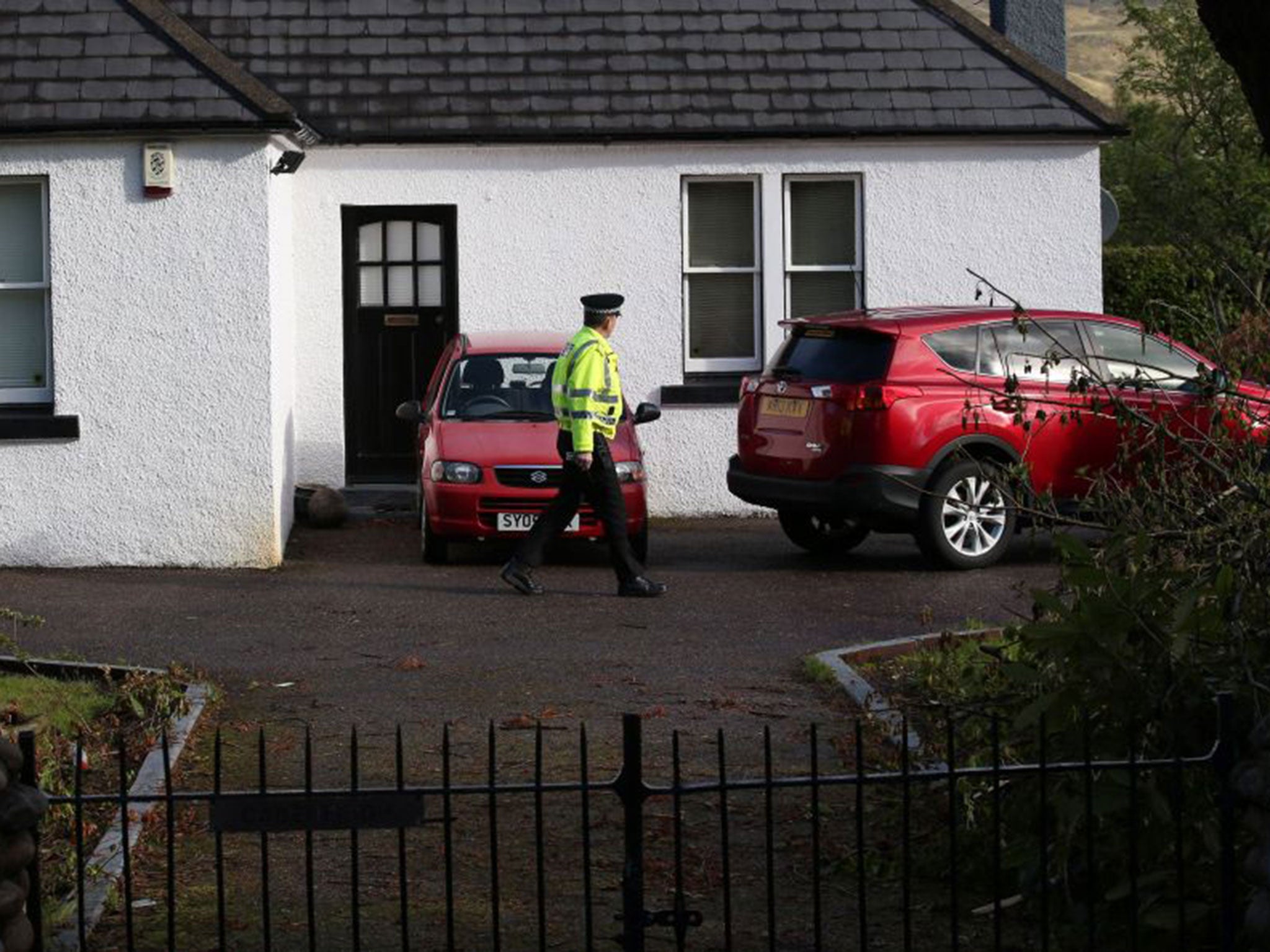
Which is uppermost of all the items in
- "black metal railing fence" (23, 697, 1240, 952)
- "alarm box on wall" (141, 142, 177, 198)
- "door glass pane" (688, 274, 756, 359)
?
"alarm box on wall" (141, 142, 177, 198)

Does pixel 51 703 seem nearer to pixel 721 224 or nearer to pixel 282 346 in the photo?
pixel 282 346

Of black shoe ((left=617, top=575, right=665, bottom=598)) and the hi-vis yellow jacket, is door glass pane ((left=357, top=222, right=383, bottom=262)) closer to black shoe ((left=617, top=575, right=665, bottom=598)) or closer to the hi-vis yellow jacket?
the hi-vis yellow jacket

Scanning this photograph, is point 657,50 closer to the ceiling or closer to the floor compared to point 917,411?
closer to the ceiling

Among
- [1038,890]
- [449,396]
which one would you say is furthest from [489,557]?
[1038,890]

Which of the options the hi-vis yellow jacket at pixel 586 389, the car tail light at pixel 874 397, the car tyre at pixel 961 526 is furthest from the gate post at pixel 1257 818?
the car tyre at pixel 961 526

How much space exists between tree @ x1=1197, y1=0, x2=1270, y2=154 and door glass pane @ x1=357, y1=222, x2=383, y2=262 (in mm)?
14792

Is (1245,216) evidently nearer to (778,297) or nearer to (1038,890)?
(778,297)

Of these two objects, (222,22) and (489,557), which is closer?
(489,557)

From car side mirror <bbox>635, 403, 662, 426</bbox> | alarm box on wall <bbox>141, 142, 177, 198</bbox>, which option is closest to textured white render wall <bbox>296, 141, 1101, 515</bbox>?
car side mirror <bbox>635, 403, 662, 426</bbox>

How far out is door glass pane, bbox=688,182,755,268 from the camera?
2059 centimetres

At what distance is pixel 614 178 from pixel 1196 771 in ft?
46.0

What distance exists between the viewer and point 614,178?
798 inches

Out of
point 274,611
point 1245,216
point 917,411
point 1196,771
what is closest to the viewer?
point 1196,771

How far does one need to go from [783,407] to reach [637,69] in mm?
5075
